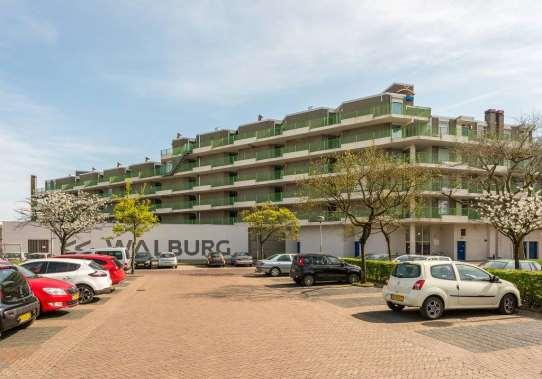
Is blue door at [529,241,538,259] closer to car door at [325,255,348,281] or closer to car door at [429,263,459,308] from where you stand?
car door at [325,255,348,281]

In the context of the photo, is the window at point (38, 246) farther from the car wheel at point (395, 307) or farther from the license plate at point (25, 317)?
the car wheel at point (395, 307)

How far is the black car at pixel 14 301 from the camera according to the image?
33.7 ft

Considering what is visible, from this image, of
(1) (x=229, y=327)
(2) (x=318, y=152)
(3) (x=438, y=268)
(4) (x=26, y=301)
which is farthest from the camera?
(2) (x=318, y=152)

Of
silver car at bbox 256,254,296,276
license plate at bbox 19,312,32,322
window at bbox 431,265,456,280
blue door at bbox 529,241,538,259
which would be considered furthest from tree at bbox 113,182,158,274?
blue door at bbox 529,241,538,259

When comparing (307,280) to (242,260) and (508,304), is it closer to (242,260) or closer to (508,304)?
(508,304)

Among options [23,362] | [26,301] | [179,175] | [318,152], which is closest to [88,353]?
[23,362]

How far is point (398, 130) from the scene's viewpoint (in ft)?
160

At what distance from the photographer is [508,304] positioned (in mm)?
13984

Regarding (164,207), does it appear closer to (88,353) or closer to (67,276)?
(67,276)

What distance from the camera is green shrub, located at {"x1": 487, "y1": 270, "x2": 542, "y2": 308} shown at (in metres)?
14.6

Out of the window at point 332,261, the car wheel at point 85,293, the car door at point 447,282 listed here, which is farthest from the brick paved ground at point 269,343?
the window at point 332,261

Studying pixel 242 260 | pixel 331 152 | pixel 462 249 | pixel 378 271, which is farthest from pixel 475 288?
pixel 331 152

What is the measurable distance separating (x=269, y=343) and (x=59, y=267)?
10.0 metres

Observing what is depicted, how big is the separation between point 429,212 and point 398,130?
8.85 metres
